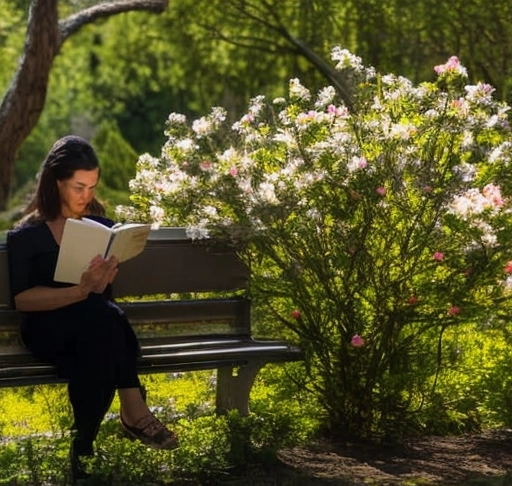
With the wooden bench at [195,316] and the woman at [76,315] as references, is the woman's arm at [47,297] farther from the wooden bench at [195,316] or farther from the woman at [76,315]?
the wooden bench at [195,316]

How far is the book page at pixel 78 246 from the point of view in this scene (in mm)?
5215

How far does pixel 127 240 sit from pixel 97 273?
169 millimetres

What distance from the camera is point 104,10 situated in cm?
1243

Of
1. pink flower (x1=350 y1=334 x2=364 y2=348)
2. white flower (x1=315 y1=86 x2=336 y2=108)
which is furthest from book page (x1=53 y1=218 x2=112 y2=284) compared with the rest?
white flower (x1=315 y1=86 x2=336 y2=108)

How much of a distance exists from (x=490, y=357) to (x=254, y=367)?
4.31ft

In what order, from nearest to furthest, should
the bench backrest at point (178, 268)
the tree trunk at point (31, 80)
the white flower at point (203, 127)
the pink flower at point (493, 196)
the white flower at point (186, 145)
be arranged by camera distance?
the pink flower at point (493, 196) → the bench backrest at point (178, 268) → the white flower at point (186, 145) → the white flower at point (203, 127) → the tree trunk at point (31, 80)

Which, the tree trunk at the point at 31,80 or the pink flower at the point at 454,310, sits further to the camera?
the tree trunk at the point at 31,80

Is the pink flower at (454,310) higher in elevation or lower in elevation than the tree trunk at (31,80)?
lower

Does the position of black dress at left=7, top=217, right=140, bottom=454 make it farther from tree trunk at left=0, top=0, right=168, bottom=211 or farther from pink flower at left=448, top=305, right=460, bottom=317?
tree trunk at left=0, top=0, right=168, bottom=211

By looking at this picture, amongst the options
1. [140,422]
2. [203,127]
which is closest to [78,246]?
[140,422]

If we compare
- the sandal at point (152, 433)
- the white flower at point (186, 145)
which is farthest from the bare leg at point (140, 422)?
the white flower at point (186, 145)

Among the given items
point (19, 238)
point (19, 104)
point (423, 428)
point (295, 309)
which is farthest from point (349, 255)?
point (19, 104)

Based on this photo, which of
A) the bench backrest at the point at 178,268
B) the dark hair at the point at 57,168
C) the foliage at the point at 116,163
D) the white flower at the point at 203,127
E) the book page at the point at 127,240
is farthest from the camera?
the foliage at the point at 116,163

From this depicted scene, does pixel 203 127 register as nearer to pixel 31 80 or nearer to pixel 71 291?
pixel 71 291
